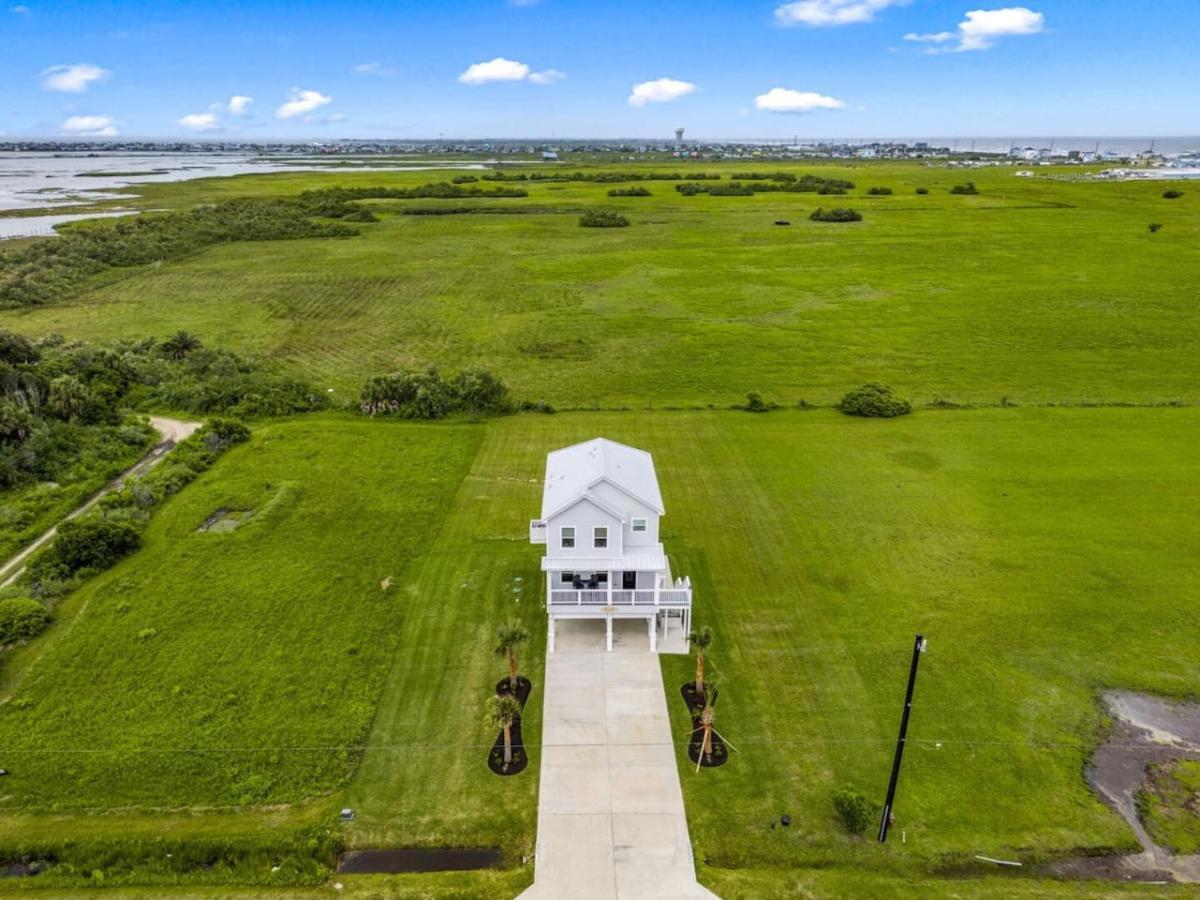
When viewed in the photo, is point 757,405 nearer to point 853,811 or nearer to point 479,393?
point 479,393

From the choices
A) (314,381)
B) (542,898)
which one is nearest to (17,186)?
(314,381)

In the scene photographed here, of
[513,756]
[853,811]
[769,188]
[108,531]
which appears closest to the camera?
[853,811]

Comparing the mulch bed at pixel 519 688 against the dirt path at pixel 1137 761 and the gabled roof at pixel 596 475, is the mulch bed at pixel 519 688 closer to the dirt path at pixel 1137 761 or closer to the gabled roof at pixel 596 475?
the gabled roof at pixel 596 475

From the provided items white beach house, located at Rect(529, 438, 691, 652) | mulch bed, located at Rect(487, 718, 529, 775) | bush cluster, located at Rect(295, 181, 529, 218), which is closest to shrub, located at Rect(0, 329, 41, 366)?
white beach house, located at Rect(529, 438, 691, 652)

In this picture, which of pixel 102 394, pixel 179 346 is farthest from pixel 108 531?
pixel 179 346

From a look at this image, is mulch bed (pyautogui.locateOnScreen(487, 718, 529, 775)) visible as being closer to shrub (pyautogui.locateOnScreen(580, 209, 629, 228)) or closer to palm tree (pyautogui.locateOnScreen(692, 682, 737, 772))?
palm tree (pyautogui.locateOnScreen(692, 682, 737, 772))

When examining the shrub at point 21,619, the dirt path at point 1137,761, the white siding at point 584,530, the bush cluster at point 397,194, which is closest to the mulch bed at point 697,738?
the white siding at point 584,530
